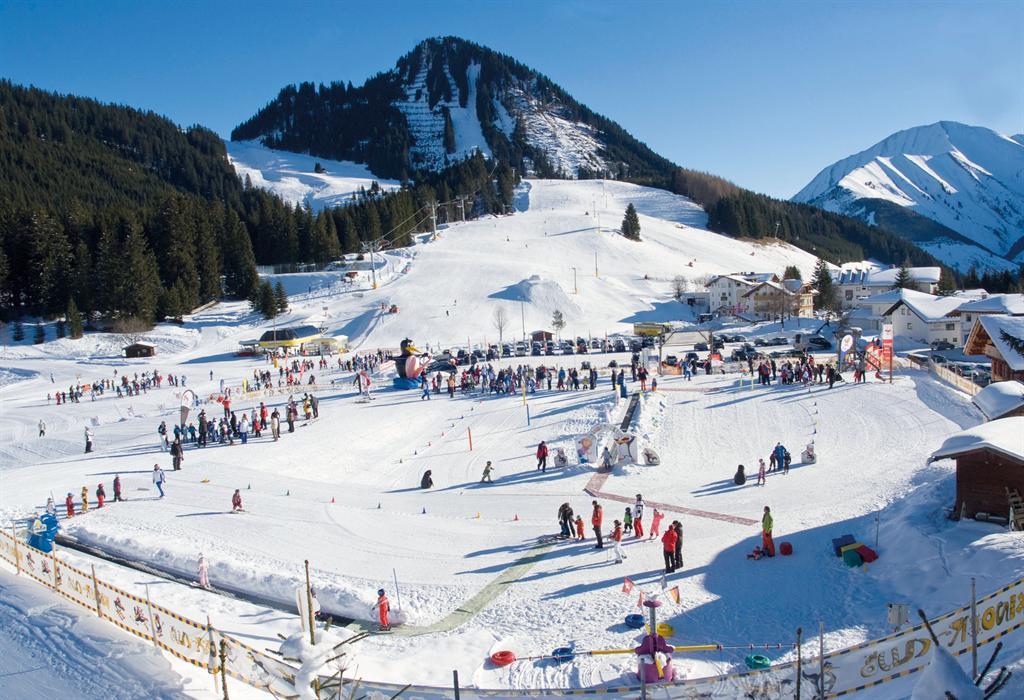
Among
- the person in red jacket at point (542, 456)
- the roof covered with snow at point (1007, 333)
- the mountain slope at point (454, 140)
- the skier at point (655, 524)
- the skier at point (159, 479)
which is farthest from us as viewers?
the mountain slope at point (454, 140)

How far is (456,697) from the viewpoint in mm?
6020

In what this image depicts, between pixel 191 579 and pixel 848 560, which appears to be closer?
pixel 848 560

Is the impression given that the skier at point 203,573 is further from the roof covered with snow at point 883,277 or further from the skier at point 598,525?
the roof covered with snow at point 883,277

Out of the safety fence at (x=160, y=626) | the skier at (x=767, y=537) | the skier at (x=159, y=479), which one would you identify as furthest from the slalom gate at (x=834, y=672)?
the skier at (x=159, y=479)

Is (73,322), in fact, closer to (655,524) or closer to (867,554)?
(655,524)

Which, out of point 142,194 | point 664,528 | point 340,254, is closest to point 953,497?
point 664,528

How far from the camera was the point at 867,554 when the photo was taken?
11.9 meters

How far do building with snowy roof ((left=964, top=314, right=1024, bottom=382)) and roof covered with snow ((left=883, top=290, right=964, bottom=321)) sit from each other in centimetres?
1859

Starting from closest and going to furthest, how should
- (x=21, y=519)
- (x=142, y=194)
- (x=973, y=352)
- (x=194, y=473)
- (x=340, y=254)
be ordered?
(x=21, y=519), (x=194, y=473), (x=973, y=352), (x=340, y=254), (x=142, y=194)

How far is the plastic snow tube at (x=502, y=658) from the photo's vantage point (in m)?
9.43

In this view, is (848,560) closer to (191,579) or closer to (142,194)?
(191,579)

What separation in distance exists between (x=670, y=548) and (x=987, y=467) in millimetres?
5458

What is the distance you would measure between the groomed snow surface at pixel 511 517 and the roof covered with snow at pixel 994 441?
4.10 ft

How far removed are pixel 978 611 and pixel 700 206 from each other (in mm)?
120681
